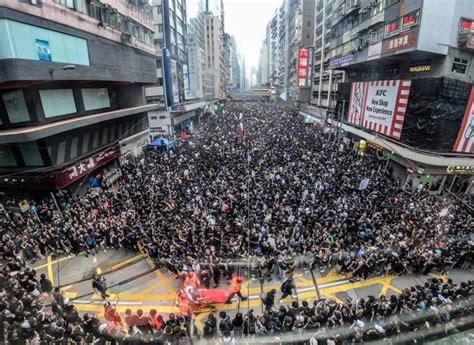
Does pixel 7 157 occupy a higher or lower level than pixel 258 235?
higher

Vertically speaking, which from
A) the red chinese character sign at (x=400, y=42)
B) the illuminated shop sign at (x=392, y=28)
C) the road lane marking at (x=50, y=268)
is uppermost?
the illuminated shop sign at (x=392, y=28)

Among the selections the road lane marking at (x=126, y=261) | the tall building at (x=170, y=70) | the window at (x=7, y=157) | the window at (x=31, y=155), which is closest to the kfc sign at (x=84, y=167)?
the window at (x=31, y=155)

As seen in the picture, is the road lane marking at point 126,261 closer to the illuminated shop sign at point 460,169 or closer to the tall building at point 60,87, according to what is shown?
the tall building at point 60,87

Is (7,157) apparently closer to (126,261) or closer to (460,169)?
(126,261)

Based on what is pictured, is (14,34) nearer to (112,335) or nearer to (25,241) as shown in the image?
(25,241)

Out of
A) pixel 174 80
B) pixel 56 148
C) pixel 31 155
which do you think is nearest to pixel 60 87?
pixel 56 148

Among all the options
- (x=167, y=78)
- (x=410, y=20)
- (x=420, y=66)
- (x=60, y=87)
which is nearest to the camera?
(x=60, y=87)
